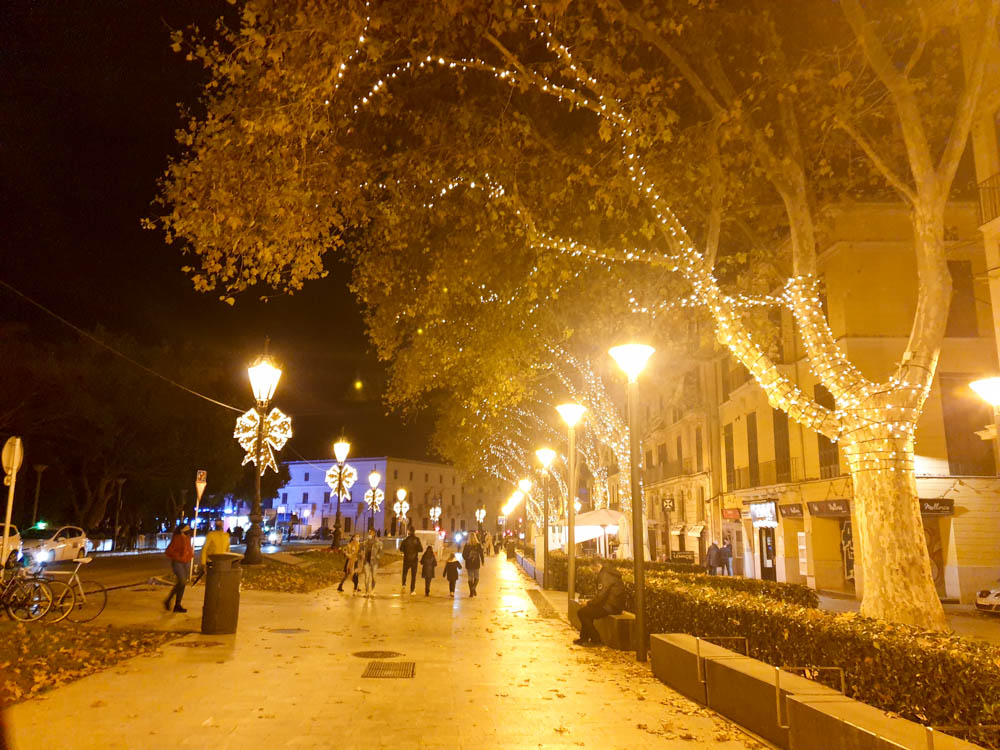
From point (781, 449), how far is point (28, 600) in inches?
953

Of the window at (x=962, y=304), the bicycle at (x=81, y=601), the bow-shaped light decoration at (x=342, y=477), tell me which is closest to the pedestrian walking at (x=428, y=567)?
the bicycle at (x=81, y=601)

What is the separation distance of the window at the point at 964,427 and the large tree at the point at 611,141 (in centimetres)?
1176

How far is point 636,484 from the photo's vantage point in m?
11.1

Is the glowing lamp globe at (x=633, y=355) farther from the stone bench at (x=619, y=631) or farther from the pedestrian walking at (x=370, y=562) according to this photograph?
the pedestrian walking at (x=370, y=562)

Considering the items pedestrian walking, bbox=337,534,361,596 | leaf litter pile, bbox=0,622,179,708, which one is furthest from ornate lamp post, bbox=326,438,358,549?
leaf litter pile, bbox=0,622,179,708

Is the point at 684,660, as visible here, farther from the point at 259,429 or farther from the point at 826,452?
the point at 826,452

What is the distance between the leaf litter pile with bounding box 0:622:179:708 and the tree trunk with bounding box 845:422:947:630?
900 cm

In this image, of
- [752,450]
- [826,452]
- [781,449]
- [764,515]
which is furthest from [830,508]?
[752,450]

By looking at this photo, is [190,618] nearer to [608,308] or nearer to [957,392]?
[608,308]

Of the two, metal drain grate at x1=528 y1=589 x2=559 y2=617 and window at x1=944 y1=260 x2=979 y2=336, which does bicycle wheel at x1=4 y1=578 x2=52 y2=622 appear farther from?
window at x1=944 y1=260 x2=979 y2=336

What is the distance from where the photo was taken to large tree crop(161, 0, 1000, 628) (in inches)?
391

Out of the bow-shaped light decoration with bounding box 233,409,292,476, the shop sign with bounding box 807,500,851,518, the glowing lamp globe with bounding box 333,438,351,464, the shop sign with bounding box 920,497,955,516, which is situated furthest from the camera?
the glowing lamp globe with bounding box 333,438,351,464

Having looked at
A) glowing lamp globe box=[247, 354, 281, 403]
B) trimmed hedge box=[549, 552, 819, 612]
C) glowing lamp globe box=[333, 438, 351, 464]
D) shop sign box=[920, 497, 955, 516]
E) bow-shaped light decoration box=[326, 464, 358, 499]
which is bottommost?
trimmed hedge box=[549, 552, 819, 612]

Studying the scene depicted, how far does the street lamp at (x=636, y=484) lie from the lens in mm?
10445
